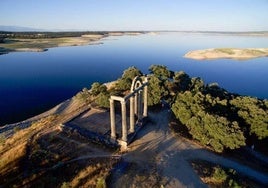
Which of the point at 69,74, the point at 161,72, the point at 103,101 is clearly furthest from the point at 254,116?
the point at 69,74

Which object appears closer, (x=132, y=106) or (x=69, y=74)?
(x=132, y=106)

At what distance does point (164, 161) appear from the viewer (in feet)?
85.6

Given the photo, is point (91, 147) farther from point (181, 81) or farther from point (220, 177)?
point (181, 81)

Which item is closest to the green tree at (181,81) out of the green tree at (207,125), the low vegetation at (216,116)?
the low vegetation at (216,116)

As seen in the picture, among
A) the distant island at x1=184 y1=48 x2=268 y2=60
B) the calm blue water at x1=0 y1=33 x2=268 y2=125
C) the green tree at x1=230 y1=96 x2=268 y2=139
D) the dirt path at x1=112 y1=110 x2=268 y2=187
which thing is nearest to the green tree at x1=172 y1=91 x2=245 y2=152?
the dirt path at x1=112 y1=110 x2=268 y2=187

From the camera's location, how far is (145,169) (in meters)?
24.6

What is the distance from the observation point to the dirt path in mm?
22766

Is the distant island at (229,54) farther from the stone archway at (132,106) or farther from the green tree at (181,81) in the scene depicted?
the stone archway at (132,106)

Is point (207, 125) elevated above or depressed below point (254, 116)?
above

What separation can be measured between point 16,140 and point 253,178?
99.8 feet

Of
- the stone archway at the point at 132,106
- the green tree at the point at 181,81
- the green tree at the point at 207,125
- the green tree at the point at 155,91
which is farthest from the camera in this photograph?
the green tree at the point at 181,81

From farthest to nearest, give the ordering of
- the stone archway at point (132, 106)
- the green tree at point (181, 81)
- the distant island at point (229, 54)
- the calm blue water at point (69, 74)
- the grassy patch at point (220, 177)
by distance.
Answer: the distant island at point (229, 54) → the calm blue water at point (69, 74) → the green tree at point (181, 81) → the stone archway at point (132, 106) → the grassy patch at point (220, 177)

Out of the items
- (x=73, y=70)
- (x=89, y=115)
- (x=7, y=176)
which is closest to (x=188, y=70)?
(x=73, y=70)

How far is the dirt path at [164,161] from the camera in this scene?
22766mm
